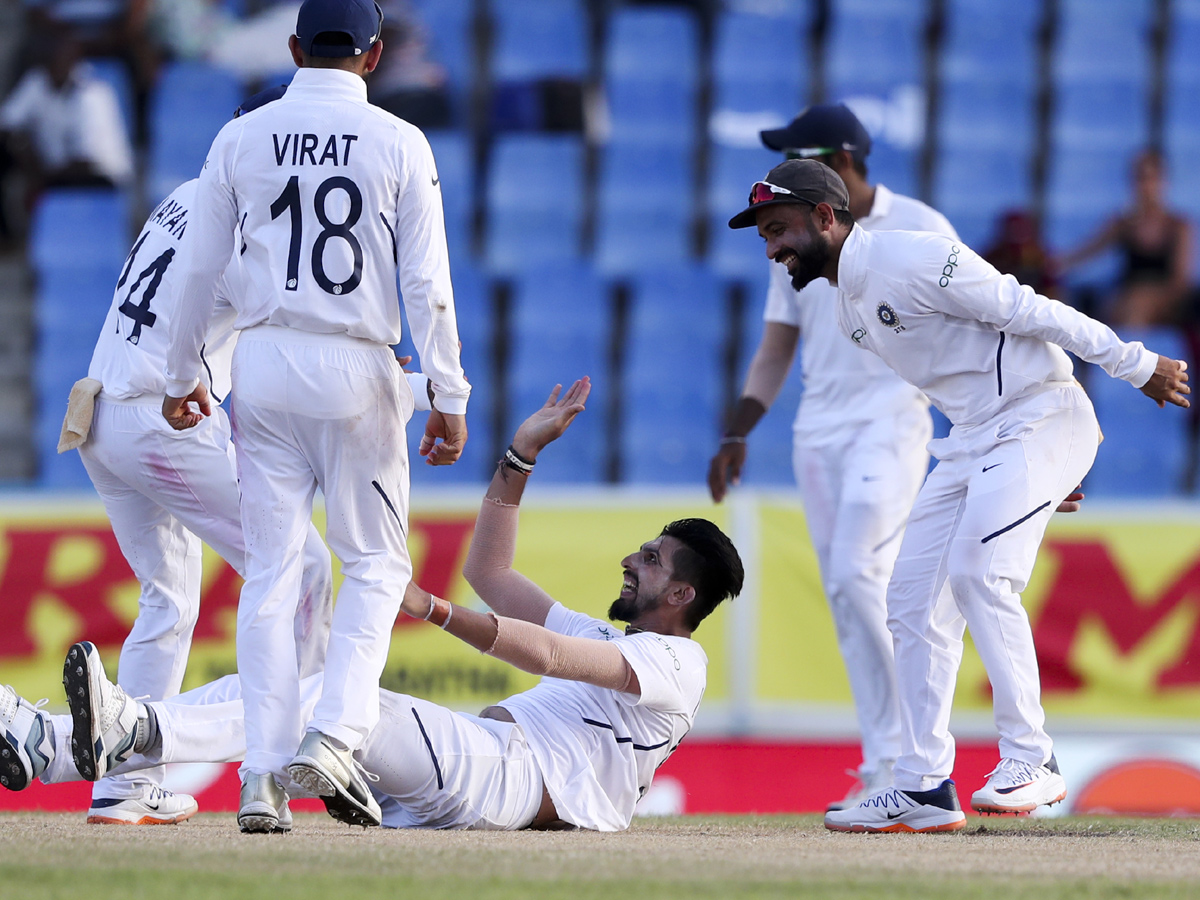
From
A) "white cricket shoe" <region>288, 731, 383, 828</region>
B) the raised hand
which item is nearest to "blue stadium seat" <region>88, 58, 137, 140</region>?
the raised hand

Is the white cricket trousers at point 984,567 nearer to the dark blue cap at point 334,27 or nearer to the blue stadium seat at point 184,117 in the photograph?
the dark blue cap at point 334,27

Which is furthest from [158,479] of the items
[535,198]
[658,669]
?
[535,198]

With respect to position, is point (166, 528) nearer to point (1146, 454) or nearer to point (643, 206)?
point (643, 206)

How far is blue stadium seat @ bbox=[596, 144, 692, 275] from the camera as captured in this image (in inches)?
424

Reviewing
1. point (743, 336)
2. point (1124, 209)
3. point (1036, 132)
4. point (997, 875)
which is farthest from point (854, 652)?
point (1036, 132)

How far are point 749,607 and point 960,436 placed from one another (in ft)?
9.08

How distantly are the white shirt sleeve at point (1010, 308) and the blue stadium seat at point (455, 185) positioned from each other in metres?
6.52

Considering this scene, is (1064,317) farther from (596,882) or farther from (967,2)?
(967,2)

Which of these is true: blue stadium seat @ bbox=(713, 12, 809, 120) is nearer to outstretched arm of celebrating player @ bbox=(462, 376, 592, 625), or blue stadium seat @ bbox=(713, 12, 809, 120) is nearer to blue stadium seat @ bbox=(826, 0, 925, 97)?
blue stadium seat @ bbox=(826, 0, 925, 97)

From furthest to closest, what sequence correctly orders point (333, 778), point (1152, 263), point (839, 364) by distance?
point (1152, 263) < point (839, 364) < point (333, 778)

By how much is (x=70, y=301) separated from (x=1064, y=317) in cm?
782

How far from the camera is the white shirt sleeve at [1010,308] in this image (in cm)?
438

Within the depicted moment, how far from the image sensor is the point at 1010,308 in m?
4.43

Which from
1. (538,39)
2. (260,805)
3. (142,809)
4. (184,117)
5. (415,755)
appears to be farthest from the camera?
(538,39)
